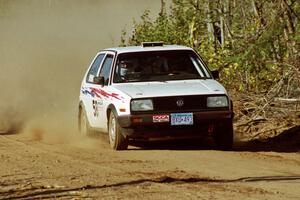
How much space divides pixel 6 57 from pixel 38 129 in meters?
22.0

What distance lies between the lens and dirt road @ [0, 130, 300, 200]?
7.97m

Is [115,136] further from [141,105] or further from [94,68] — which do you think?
[94,68]

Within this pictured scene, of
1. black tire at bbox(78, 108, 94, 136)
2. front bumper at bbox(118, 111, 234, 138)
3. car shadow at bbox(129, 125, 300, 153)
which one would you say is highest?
front bumper at bbox(118, 111, 234, 138)

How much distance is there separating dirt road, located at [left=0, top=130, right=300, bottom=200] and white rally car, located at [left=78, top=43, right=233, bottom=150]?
1.02ft

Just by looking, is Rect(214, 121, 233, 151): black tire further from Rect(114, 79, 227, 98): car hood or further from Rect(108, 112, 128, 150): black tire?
Rect(108, 112, 128, 150): black tire

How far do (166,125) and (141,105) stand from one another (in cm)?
44

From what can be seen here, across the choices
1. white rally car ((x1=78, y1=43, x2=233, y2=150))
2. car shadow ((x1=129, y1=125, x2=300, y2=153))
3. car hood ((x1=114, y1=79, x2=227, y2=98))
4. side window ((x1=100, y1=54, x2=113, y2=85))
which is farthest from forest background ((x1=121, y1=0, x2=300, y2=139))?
side window ((x1=100, y1=54, x2=113, y2=85))

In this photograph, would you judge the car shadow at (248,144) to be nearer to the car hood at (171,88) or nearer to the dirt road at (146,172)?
the dirt road at (146,172)

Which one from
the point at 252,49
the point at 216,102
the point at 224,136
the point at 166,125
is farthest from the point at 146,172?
the point at 252,49

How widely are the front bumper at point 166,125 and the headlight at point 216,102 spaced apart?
0.10m

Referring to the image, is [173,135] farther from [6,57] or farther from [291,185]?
[6,57]

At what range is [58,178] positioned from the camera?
8.93 meters

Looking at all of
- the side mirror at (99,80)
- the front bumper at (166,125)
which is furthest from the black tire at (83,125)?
the front bumper at (166,125)

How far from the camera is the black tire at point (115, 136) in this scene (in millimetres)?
11594
